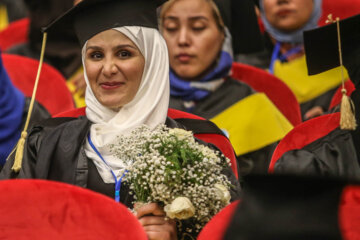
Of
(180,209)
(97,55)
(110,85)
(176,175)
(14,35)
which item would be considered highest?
(97,55)

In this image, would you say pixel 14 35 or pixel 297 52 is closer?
pixel 297 52

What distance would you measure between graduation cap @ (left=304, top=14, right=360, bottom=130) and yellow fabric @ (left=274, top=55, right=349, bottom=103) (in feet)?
5.04

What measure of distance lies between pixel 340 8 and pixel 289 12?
320 mm

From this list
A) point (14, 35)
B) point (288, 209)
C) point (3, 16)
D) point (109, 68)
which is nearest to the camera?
point (288, 209)

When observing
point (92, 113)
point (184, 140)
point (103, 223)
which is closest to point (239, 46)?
point (92, 113)

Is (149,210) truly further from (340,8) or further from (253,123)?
(340,8)

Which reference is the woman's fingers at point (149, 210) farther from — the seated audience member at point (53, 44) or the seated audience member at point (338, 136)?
the seated audience member at point (53, 44)

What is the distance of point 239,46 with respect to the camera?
17.3 feet

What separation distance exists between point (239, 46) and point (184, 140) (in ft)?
6.57

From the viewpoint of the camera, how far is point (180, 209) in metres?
3.14

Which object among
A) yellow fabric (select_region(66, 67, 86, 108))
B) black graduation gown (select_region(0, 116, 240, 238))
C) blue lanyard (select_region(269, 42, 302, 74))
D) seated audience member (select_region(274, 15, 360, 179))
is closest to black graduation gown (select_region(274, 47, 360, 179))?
seated audience member (select_region(274, 15, 360, 179))

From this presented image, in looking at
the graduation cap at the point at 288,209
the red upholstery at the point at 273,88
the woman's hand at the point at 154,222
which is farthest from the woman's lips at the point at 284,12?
the graduation cap at the point at 288,209

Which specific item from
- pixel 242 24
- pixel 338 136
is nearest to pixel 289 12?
pixel 242 24

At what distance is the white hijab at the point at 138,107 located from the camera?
3805 mm
